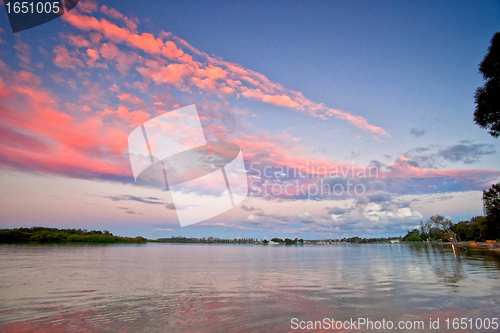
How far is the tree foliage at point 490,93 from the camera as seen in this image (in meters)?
12.4

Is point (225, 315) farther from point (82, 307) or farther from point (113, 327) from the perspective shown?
point (82, 307)

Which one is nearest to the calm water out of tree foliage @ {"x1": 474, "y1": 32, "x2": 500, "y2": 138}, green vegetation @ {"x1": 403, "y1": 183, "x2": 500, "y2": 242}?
tree foliage @ {"x1": 474, "y1": 32, "x2": 500, "y2": 138}

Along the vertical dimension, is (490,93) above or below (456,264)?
above

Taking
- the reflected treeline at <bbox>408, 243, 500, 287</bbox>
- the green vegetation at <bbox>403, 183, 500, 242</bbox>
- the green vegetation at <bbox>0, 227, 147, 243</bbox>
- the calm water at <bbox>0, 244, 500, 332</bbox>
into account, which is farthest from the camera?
the green vegetation at <bbox>0, 227, 147, 243</bbox>

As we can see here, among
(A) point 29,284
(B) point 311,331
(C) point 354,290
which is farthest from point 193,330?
(A) point 29,284

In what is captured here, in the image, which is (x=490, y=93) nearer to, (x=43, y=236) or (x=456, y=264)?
(x=456, y=264)

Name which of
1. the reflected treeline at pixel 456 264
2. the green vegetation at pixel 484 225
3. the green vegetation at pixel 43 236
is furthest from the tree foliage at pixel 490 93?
the green vegetation at pixel 43 236

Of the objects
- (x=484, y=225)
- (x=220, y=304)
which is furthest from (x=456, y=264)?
(x=484, y=225)

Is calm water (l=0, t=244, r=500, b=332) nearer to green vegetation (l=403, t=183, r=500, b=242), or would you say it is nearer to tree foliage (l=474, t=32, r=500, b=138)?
tree foliage (l=474, t=32, r=500, b=138)

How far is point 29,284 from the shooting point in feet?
66.6

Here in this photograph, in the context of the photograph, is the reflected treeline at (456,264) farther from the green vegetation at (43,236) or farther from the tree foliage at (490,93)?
the green vegetation at (43,236)

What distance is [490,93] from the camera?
1266cm

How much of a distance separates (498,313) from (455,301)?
8.65 feet

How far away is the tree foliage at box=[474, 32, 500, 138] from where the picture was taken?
12391 millimetres
